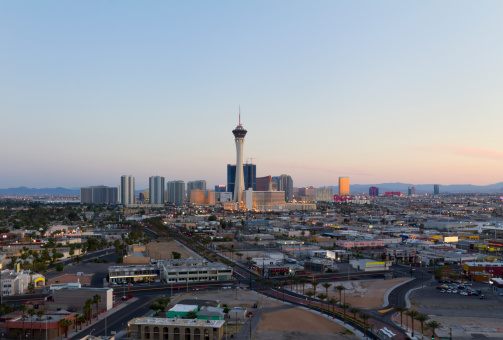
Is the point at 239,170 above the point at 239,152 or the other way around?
the other way around

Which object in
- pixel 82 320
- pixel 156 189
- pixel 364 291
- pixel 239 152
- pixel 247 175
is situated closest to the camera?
pixel 82 320

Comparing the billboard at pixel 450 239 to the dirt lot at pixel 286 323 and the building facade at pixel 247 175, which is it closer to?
the dirt lot at pixel 286 323

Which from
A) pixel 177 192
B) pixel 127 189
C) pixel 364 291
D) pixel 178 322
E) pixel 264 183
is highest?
pixel 264 183

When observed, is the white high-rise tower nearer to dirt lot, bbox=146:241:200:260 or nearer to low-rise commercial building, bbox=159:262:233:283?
dirt lot, bbox=146:241:200:260

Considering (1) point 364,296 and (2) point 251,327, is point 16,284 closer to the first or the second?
(2) point 251,327

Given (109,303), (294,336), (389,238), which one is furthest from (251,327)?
(389,238)

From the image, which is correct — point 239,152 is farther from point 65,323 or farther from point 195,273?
point 65,323

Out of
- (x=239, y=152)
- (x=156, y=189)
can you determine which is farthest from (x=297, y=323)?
(x=156, y=189)

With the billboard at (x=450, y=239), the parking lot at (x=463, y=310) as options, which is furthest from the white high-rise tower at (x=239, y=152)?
the parking lot at (x=463, y=310)
